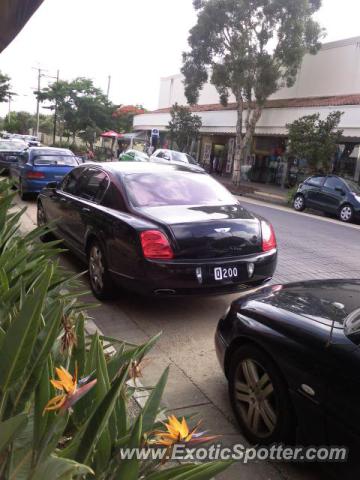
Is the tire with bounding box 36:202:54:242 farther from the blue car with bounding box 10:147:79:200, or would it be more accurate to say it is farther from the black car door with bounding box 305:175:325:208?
the black car door with bounding box 305:175:325:208

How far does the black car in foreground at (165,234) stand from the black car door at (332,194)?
10838mm

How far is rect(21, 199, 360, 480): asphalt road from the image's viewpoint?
9.82 feet

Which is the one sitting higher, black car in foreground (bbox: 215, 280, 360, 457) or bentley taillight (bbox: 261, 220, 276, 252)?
bentley taillight (bbox: 261, 220, 276, 252)

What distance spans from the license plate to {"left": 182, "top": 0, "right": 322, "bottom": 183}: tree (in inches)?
791

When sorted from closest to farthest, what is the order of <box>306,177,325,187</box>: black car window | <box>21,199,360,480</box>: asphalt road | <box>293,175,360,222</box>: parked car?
1. <box>21,199,360,480</box>: asphalt road
2. <box>293,175,360,222</box>: parked car
3. <box>306,177,325,187</box>: black car window

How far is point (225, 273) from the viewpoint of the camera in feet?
14.6

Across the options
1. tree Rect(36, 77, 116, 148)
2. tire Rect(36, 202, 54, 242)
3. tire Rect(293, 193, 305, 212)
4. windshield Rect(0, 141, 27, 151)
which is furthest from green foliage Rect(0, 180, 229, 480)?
tree Rect(36, 77, 116, 148)

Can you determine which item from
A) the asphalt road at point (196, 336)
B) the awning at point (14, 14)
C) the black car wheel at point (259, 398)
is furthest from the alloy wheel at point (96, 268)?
the awning at point (14, 14)

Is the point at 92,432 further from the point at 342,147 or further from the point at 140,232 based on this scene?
the point at 342,147

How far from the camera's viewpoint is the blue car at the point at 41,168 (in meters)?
11.8

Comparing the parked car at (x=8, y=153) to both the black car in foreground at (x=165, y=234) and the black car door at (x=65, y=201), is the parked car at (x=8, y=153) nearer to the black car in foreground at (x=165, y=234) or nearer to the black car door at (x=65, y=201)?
the black car door at (x=65, y=201)

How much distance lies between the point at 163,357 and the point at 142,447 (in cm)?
241

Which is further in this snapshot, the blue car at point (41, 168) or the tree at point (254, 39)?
the tree at point (254, 39)

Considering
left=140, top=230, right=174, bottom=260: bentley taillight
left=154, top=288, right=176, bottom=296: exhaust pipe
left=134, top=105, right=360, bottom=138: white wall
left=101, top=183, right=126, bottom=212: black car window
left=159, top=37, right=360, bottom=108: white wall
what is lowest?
left=154, top=288, right=176, bottom=296: exhaust pipe
